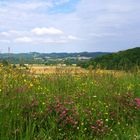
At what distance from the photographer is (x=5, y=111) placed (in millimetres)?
6184

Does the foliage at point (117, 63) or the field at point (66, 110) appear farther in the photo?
the foliage at point (117, 63)

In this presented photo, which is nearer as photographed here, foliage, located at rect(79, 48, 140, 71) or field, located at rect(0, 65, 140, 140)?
field, located at rect(0, 65, 140, 140)

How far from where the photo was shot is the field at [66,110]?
6.01 m

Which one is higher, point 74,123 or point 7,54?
point 7,54

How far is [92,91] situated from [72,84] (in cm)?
103

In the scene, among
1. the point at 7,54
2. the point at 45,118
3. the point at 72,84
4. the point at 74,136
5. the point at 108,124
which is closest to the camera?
the point at 74,136

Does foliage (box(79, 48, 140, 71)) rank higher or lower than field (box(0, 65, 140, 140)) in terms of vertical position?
higher

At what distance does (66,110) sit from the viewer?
6.61 metres

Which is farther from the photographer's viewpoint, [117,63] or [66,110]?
[117,63]

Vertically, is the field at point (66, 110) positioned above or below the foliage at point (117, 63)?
below

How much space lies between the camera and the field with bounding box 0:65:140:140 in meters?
6.01

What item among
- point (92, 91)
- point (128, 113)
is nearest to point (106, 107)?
point (128, 113)

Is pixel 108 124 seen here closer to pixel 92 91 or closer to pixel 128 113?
pixel 128 113

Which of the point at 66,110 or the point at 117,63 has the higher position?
the point at 117,63
